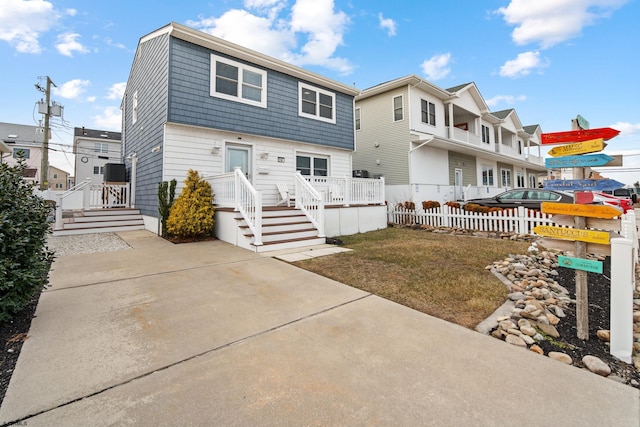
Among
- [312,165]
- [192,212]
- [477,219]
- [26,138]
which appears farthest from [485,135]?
[26,138]

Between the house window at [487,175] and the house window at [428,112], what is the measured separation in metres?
6.54

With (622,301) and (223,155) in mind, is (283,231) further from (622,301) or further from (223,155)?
(622,301)

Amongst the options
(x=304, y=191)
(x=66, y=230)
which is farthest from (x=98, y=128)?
(x=304, y=191)

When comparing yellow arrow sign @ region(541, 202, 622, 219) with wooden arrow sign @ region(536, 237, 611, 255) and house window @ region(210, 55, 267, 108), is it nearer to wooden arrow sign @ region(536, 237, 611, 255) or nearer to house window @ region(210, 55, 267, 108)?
wooden arrow sign @ region(536, 237, 611, 255)

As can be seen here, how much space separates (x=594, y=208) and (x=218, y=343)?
347 cm

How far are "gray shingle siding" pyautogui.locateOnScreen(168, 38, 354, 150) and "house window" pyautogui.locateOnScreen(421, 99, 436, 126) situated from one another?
533 cm

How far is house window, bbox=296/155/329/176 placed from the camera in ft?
35.8

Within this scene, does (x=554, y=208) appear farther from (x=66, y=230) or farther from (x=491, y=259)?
(x=66, y=230)

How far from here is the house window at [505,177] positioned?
21.7 meters

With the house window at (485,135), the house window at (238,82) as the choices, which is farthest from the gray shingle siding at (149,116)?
the house window at (485,135)

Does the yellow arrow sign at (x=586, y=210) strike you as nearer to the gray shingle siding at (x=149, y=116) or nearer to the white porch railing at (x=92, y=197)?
the gray shingle siding at (x=149, y=116)

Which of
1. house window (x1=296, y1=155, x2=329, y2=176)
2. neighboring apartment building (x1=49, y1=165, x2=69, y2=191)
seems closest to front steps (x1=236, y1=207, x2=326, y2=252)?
house window (x1=296, y1=155, x2=329, y2=176)

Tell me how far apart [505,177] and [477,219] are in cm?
1639

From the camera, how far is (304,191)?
325 inches
